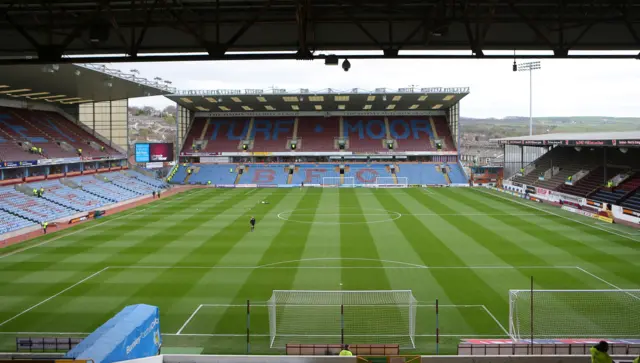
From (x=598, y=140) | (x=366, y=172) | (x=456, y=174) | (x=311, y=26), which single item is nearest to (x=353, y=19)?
(x=311, y=26)

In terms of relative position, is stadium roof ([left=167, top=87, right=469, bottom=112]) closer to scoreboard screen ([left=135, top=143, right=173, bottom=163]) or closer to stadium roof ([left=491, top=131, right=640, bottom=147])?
scoreboard screen ([left=135, top=143, right=173, bottom=163])

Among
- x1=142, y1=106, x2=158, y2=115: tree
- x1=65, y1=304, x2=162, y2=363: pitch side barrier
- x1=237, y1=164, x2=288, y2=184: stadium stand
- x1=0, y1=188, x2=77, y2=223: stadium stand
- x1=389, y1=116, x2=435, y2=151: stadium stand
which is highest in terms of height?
x1=142, y1=106, x2=158, y2=115: tree

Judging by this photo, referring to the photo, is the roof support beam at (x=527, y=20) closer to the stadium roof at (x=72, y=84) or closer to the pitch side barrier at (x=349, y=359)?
the pitch side barrier at (x=349, y=359)

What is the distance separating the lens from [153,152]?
5788cm

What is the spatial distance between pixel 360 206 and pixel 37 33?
3061 centimetres

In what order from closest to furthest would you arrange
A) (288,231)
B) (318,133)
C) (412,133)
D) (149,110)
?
(288,231)
(412,133)
(318,133)
(149,110)

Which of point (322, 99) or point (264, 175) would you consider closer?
point (322, 99)

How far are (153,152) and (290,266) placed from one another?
42.4 metres

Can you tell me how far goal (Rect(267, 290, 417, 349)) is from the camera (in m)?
13.5

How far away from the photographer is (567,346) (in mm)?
10234

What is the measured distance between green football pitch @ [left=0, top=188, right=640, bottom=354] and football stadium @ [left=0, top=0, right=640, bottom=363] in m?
0.14

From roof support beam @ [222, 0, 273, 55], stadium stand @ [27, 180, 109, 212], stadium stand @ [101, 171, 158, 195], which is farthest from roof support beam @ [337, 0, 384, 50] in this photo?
stadium stand @ [101, 171, 158, 195]

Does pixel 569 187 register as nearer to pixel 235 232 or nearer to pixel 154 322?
pixel 235 232

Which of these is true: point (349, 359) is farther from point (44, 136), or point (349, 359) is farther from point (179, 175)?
point (179, 175)
